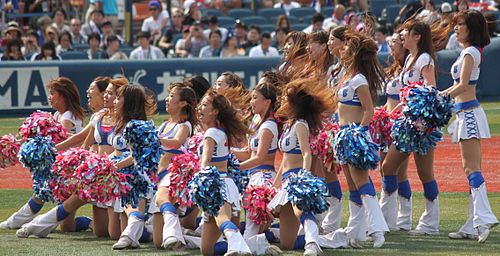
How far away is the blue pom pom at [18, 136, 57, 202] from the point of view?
8.07 m

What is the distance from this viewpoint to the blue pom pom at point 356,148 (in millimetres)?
7457

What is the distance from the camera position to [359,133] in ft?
24.6

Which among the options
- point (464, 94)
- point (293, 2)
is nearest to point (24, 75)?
point (293, 2)

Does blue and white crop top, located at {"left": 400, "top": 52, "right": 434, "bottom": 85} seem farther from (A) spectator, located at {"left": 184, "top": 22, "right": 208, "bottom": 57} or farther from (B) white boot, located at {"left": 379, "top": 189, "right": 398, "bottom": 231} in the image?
(A) spectator, located at {"left": 184, "top": 22, "right": 208, "bottom": 57}

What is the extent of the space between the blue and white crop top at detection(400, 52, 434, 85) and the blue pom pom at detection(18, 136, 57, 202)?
2.63 m

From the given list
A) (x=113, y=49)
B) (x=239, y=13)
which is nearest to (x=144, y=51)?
(x=113, y=49)

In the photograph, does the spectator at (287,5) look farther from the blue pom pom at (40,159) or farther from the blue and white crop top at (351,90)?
the blue and white crop top at (351,90)

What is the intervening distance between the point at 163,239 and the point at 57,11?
43.1 feet

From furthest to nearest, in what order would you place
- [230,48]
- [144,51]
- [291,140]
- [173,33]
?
[173,33] < [230,48] < [144,51] < [291,140]

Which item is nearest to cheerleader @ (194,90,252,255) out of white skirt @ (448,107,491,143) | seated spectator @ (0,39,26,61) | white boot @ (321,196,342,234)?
white boot @ (321,196,342,234)

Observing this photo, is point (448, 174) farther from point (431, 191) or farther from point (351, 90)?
point (351, 90)

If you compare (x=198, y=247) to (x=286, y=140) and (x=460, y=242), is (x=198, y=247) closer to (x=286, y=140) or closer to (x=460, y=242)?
(x=286, y=140)

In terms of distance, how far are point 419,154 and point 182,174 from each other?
5.87 feet

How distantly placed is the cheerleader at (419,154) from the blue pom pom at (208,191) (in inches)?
64.8
